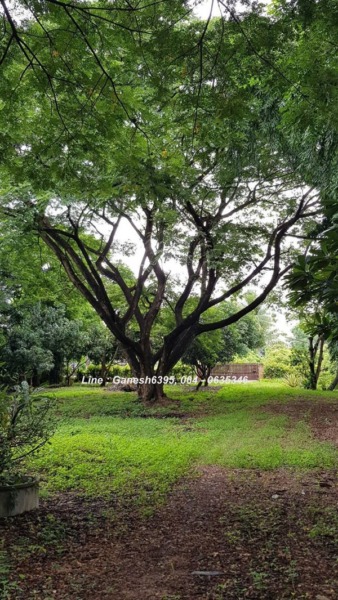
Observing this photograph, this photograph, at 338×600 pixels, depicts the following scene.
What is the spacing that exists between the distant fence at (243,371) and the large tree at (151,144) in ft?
32.2

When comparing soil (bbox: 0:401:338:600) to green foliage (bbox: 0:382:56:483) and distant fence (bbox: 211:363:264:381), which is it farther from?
distant fence (bbox: 211:363:264:381)

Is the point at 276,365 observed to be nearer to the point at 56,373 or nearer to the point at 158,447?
the point at 56,373

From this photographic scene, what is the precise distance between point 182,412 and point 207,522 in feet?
21.4

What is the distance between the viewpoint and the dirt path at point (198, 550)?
2402mm

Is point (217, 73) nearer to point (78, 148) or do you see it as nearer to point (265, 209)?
point (78, 148)

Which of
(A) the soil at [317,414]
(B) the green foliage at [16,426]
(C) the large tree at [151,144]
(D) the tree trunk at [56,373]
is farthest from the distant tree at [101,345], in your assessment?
(B) the green foliage at [16,426]

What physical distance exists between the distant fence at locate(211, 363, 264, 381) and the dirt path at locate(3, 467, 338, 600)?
18771mm

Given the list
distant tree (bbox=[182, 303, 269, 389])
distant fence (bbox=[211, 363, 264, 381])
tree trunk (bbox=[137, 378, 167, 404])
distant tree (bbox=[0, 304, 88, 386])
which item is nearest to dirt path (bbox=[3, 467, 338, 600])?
tree trunk (bbox=[137, 378, 167, 404])

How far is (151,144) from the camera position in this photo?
495 centimetres

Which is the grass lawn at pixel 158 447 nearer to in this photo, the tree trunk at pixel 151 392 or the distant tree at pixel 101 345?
the tree trunk at pixel 151 392

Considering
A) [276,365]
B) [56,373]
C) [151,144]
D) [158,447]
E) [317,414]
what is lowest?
[158,447]

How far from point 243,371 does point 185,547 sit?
67.8 ft

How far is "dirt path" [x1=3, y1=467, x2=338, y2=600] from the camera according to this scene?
240cm

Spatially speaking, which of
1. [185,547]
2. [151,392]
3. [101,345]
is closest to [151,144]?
[185,547]
